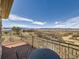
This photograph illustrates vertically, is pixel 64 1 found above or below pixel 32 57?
above

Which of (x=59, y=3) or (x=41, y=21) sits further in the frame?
(x=41, y=21)

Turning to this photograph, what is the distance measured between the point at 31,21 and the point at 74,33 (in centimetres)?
1057

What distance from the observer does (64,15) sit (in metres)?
18.1

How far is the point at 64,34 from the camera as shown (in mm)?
12633

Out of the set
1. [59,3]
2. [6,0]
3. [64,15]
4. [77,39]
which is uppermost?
[59,3]

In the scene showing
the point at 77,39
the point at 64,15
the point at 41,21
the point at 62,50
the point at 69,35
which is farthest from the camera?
the point at 41,21

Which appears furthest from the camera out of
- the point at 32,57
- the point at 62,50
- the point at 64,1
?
the point at 64,1

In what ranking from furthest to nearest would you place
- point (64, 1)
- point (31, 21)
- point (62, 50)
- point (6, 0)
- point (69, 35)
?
point (31, 21) → point (64, 1) → point (69, 35) → point (62, 50) → point (6, 0)

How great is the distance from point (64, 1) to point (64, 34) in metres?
4.71

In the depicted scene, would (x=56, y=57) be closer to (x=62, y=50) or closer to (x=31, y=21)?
(x=62, y=50)

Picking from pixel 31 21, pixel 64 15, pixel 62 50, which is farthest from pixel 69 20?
pixel 62 50

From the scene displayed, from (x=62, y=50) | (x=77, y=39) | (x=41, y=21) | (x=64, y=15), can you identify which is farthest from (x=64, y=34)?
(x=62, y=50)

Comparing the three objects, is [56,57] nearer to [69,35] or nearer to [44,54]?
[44,54]

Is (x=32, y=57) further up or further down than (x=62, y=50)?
further up
